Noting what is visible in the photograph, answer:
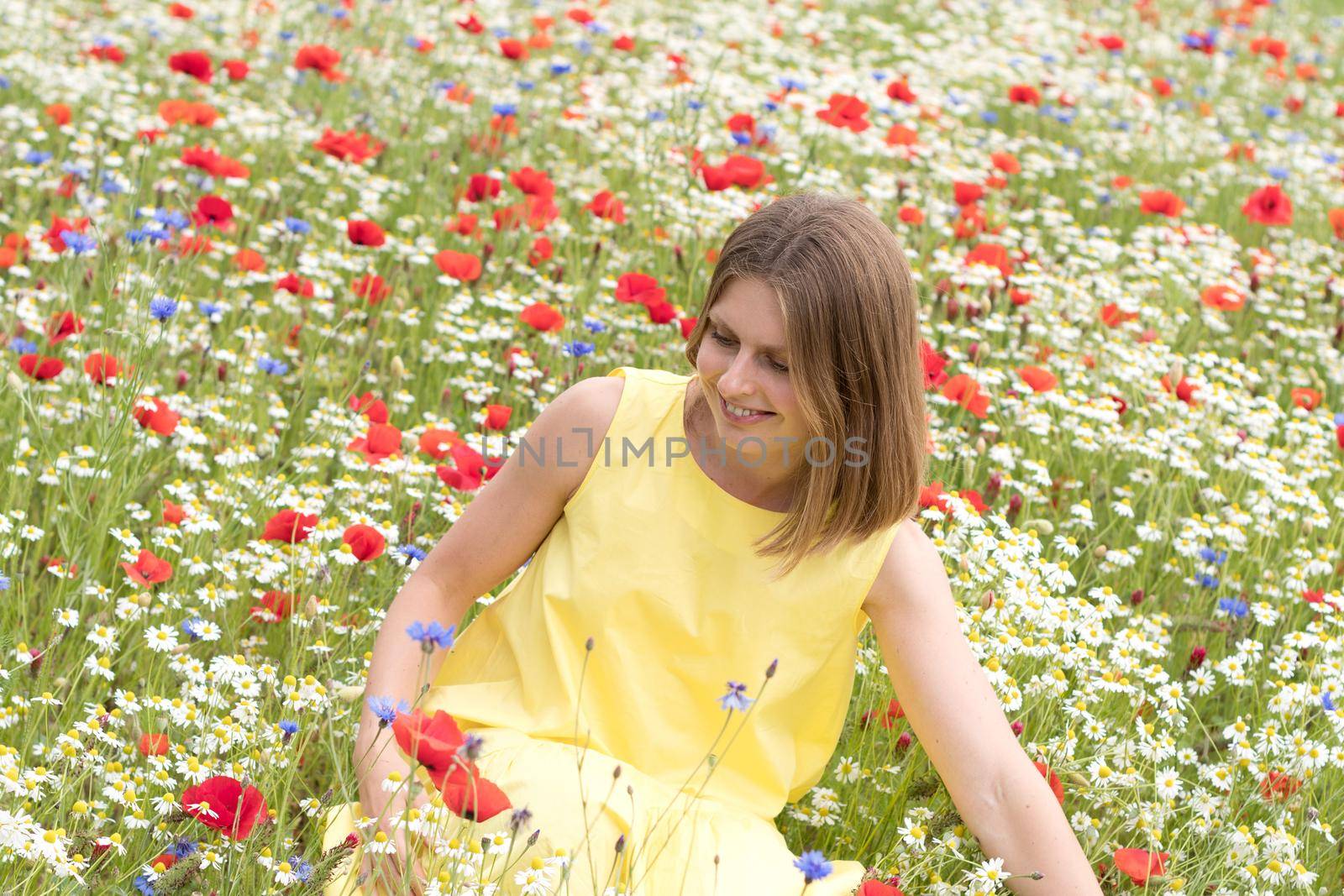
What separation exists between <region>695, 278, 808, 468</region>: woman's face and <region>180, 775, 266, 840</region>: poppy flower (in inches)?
31.4

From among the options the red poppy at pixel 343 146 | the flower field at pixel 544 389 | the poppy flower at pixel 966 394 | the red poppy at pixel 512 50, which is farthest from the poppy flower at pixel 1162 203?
the red poppy at pixel 343 146

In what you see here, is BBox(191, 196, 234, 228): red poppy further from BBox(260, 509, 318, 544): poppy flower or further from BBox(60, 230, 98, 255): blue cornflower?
BBox(260, 509, 318, 544): poppy flower

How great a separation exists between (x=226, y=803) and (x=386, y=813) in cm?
20

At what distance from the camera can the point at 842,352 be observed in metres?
2.13

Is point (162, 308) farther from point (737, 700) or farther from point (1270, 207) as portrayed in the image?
point (1270, 207)

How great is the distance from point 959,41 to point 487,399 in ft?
14.2

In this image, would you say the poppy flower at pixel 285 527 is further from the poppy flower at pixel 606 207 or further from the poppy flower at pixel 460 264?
the poppy flower at pixel 606 207

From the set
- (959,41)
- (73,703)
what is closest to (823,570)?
(73,703)

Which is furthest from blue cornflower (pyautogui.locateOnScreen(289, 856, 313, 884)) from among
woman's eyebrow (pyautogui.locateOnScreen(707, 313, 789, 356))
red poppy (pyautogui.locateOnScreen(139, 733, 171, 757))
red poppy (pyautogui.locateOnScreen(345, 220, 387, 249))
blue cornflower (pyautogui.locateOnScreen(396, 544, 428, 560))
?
red poppy (pyautogui.locateOnScreen(345, 220, 387, 249))

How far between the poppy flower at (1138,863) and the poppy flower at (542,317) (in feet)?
5.66

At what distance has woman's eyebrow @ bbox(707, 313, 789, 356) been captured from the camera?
6.97 feet

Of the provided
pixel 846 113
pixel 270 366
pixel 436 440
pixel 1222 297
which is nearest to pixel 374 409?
pixel 436 440

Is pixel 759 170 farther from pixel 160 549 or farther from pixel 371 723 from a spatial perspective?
pixel 371 723

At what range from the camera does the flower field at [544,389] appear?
2.38m
